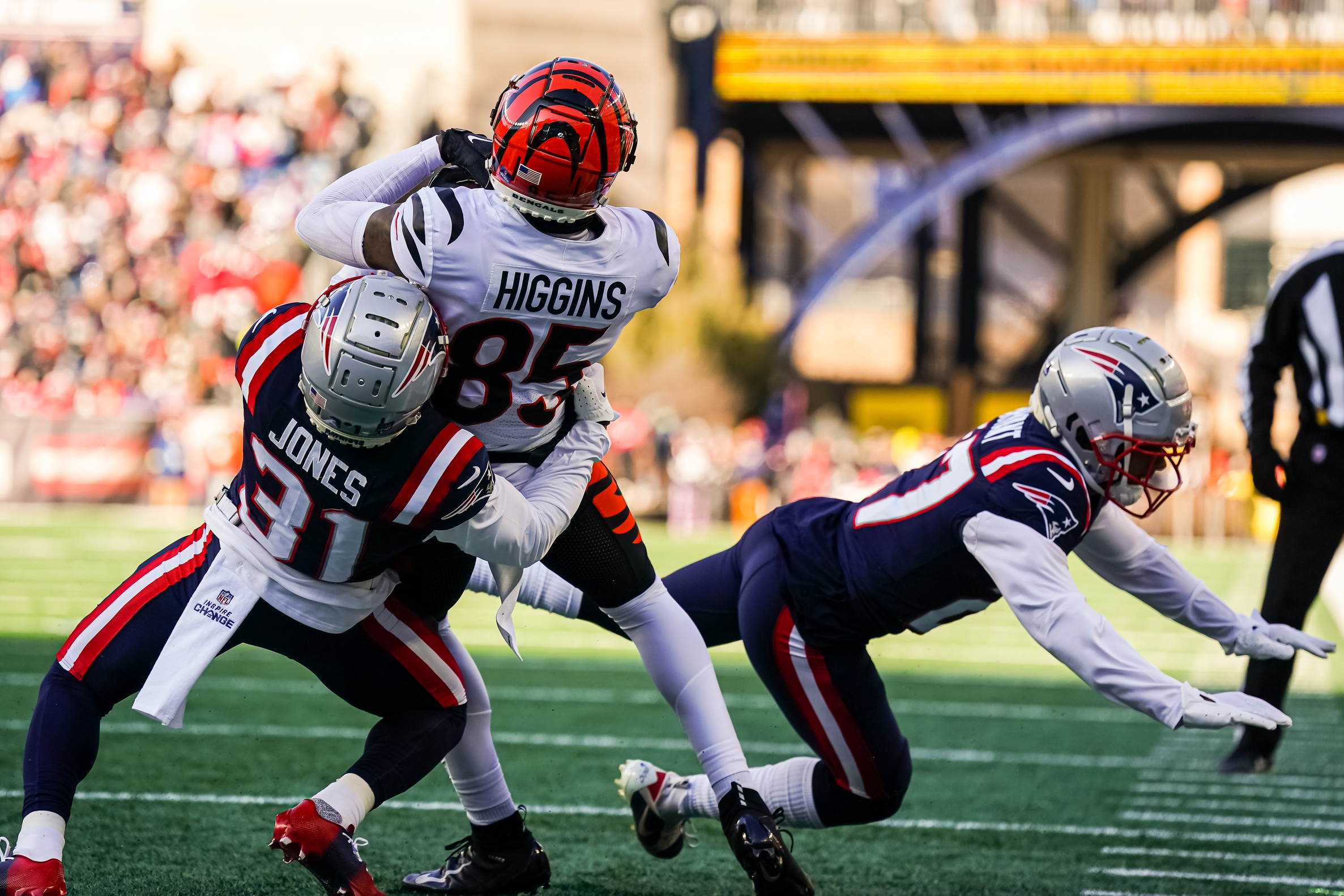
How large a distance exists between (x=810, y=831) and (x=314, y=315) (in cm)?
216

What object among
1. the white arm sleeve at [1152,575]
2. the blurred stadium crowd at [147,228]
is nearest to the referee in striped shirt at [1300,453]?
the white arm sleeve at [1152,575]

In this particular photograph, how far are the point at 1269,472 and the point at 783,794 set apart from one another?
7.02ft

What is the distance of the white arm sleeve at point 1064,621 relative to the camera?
275 centimetres

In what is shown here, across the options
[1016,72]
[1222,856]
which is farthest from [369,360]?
[1016,72]

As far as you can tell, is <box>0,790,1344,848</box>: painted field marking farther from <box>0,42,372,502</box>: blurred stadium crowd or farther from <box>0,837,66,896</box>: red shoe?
<box>0,42,372,502</box>: blurred stadium crowd

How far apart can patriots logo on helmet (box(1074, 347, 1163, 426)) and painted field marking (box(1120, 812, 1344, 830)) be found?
1.69 meters

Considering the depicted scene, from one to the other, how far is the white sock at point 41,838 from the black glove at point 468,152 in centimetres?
144

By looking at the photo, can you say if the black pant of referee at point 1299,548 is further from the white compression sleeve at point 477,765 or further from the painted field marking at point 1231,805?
the white compression sleeve at point 477,765

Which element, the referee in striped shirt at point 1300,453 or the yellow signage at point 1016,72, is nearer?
the referee in striped shirt at point 1300,453

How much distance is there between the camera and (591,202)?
9.73 feet

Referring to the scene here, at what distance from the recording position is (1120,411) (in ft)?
9.64

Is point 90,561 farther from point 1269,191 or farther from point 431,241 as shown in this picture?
point 1269,191

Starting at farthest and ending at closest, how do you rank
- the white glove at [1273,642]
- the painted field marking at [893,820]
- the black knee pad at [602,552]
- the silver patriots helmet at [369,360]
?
the painted field marking at [893,820]
the black knee pad at [602,552]
the white glove at [1273,642]
the silver patriots helmet at [369,360]

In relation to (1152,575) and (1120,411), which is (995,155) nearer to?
(1152,575)
